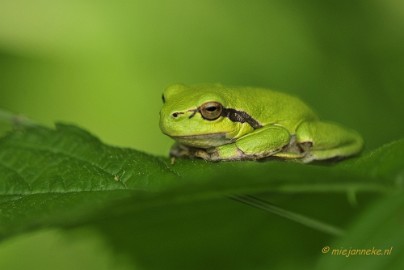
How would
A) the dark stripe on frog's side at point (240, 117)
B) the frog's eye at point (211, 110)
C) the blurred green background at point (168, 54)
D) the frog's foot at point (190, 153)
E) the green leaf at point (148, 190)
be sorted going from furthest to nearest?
the blurred green background at point (168, 54), the dark stripe on frog's side at point (240, 117), the frog's eye at point (211, 110), the frog's foot at point (190, 153), the green leaf at point (148, 190)

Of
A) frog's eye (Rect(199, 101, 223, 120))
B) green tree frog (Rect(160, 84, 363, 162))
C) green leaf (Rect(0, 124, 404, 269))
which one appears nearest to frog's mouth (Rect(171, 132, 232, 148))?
green tree frog (Rect(160, 84, 363, 162))

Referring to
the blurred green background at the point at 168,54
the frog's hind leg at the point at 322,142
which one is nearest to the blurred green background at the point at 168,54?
the blurred green background at the point at 168,54

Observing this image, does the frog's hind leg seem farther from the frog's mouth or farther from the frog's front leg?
the frog's mouth

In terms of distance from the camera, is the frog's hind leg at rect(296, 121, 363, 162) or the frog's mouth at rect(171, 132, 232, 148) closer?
the frog's mouth at rect(171, 132, 232, 148)

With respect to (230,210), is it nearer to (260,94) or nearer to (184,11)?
(260,94)

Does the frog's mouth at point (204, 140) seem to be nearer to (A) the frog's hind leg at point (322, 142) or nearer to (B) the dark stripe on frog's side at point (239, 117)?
(B) the dark stripe on frog's side at point (239, 117)
